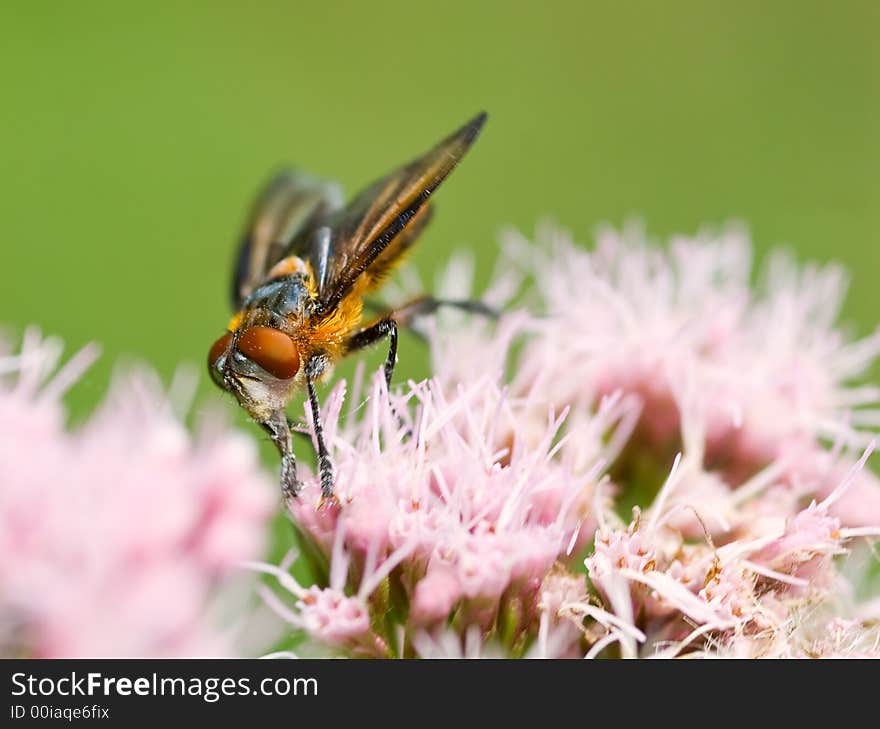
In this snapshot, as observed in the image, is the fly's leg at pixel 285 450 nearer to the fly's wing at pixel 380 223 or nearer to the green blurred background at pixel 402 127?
the fly's wing at pixel 380 223

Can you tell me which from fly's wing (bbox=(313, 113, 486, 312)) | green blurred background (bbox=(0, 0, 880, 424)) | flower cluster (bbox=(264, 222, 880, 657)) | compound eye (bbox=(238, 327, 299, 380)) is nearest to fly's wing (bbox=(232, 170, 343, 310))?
fly's wing (bbox=(313, 113, 486, 312))

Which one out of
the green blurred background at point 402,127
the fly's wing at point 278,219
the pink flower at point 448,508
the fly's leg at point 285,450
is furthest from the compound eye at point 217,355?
the green blurred background at point 402,127

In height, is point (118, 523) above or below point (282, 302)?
below

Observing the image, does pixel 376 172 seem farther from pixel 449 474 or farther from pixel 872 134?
pixel 449 474

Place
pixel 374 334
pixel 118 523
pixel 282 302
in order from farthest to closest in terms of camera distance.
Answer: pixel 374 334 < pixel 282 302 < pixel 118 523

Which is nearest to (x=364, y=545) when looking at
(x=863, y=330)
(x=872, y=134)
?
(x=863, y=330)

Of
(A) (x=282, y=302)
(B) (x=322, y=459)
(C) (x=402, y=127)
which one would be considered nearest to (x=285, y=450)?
(B) (x=322, y=459)

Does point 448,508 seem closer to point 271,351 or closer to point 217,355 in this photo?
point 271,351
